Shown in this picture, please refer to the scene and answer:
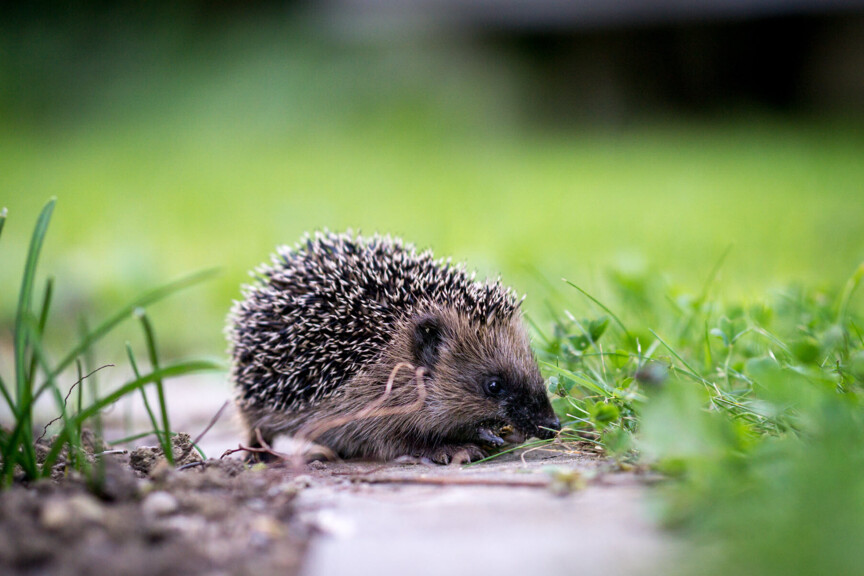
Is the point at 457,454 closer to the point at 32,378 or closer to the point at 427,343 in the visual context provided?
the point at 427,343

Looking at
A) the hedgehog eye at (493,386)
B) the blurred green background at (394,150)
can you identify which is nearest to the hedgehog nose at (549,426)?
the hedgehog eye at (493,386)

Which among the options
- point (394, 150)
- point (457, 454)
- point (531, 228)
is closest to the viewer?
point (457, 454)

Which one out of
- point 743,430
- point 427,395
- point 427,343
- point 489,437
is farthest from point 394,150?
point 743,430

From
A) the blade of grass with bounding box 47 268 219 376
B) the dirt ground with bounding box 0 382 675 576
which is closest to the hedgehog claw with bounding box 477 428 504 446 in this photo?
the dirt ground with bounding box 0 382 675 576

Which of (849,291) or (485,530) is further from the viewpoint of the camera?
(849,291)

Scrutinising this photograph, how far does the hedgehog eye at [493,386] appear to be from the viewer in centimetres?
460

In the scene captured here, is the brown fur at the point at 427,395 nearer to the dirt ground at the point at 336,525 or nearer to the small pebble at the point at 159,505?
the dirt ground at the point at 336,525

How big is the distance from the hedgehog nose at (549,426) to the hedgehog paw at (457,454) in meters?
0.36

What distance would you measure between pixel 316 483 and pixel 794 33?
20022 millimetres

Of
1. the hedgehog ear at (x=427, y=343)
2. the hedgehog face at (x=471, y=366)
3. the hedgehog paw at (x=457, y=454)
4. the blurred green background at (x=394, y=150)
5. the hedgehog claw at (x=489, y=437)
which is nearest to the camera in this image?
the hedgehog paw at (x=457, y=454)

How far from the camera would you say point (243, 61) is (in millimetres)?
19812

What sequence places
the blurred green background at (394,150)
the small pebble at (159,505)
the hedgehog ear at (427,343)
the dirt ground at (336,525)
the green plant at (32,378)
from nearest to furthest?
the dirt ground at (336,525) → the small pebble at (159,505) → the green plant at (32,378) → the hedgehog ear at (427,343) → the blurred green background at (394,150)

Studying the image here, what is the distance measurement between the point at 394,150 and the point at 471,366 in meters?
13.4

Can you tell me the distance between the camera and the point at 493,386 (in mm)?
4625
